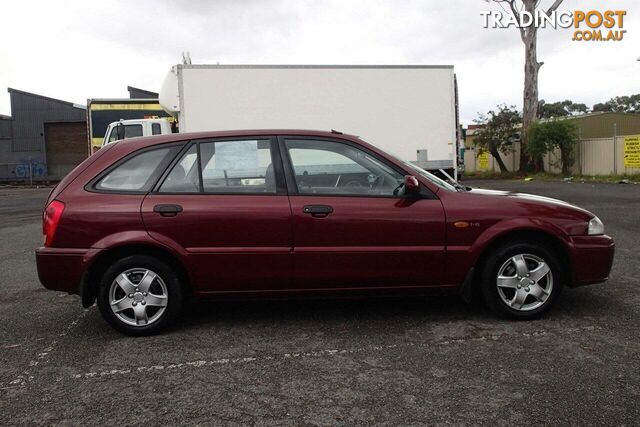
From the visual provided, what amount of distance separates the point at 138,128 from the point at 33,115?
2948 cm

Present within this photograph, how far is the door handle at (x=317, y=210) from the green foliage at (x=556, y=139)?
22.7m

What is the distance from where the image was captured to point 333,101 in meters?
11.9

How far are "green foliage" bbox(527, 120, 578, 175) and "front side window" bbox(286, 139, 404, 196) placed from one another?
22.3 metres

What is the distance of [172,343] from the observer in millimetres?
3918

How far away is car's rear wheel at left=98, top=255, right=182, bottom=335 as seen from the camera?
13.0ft

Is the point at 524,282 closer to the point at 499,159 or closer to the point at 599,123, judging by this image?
the point at 499,159

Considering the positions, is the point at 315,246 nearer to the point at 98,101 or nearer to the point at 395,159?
the point at 395,159

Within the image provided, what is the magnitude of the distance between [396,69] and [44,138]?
3344 centimetres

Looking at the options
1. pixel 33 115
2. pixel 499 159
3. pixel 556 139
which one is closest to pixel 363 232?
pixel 556 139

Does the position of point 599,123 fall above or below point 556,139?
above

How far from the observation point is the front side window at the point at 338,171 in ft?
13.5

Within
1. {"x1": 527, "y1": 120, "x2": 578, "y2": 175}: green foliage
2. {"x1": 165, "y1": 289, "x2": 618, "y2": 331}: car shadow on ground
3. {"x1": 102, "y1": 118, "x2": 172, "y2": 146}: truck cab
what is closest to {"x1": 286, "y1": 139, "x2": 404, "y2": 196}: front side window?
{"x1": 165, "y1": 289, "x2": 618, "y2": 331}: car shadow on ground

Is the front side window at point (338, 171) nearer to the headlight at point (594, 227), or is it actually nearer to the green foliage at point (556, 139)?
the headlight at point (594, 227)

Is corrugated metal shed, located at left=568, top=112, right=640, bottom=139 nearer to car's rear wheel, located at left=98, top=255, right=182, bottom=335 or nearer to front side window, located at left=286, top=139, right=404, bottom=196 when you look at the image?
front side window, located at left=286, top=139, right=404, bottom=196
